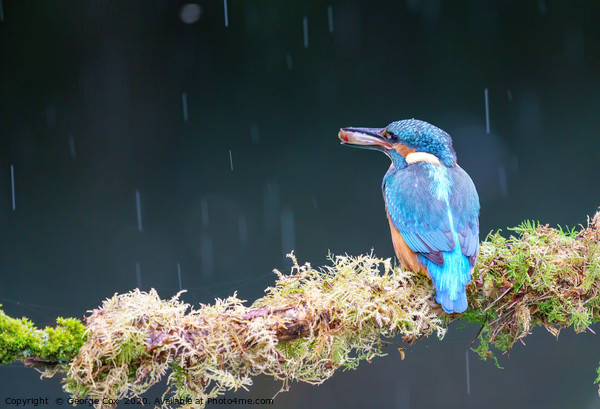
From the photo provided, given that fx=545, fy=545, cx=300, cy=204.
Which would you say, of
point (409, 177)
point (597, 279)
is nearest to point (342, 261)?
point (409, 177)

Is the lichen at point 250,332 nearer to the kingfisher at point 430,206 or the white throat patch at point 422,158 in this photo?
the kingfisher at point 430,206

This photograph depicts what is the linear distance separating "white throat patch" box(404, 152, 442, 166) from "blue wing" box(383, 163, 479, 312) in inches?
1.0

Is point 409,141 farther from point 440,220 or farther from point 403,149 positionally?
point 440,220

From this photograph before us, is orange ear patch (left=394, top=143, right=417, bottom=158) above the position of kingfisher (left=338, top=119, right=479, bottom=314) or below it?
above

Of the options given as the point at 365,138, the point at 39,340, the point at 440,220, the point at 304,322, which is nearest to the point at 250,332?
the point at 304,322

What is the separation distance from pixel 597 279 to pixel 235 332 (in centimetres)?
98

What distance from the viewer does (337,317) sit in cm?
125

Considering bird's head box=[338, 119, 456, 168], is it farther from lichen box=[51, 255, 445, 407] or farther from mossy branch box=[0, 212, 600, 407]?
lichen box=[51, 255, 445, 407]

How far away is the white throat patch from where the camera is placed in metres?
1.56

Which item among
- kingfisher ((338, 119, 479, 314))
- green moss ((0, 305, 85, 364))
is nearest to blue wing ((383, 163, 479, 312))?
kingfisher ((338, 119, 479, 314))

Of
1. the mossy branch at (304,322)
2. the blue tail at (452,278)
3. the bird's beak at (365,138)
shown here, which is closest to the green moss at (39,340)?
the mossy branch at (304,322)

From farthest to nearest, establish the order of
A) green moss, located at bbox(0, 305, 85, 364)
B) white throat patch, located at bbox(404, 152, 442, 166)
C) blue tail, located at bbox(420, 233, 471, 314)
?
white throat patch, located at bbox(404, 152, 442, 166) → blue tail, located at bbox(420, 233, 471, 314) → green moss, located at bbox(0, 305, 85, 364)

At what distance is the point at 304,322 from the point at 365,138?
0.64 m

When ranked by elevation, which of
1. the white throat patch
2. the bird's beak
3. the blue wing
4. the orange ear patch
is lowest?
the blue wing
